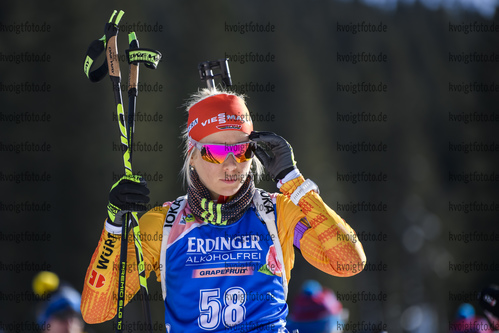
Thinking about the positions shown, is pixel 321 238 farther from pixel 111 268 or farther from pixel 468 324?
pixel 468 324

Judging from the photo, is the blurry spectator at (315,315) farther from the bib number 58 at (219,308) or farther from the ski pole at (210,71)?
the ski pole at (210,71)

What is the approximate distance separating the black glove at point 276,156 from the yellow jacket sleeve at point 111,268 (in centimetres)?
66

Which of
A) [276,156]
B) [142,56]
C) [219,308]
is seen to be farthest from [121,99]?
[219,308]

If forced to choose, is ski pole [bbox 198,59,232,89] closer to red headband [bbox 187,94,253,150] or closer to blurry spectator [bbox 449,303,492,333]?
red headband [bbox 187,94,253,150]

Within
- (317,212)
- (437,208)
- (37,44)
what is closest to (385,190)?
(437,208)

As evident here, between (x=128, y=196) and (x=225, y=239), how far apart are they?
588 millimetres

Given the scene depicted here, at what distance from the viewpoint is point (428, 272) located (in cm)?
1638

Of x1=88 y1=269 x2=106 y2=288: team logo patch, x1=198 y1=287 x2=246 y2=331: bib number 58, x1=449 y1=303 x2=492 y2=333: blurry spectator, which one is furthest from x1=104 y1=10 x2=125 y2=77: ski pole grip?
x1=449 y1=303 x2=492 y2=333: blurry spectator

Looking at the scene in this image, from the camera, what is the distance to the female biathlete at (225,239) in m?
2.98

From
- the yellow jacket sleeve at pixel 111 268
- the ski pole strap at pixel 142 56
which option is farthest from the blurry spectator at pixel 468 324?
the ski pole strap at pixel 142 56

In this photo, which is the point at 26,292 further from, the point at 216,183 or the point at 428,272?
the point at 428,272

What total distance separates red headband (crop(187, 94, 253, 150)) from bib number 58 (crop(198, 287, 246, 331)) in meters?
0.87

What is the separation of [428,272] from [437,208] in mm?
1831

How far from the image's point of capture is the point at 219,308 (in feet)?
9.71
